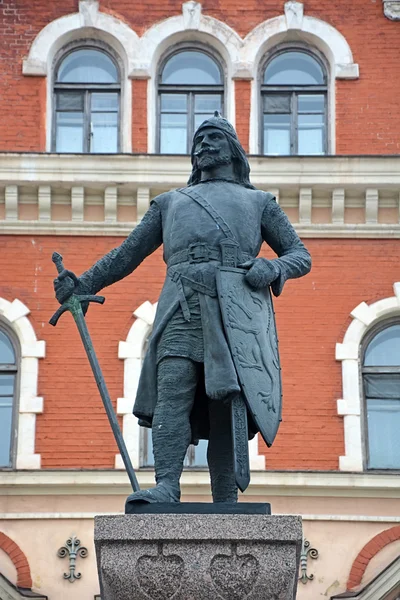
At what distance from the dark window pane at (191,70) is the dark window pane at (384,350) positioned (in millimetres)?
3706

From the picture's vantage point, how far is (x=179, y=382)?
745 centimetres

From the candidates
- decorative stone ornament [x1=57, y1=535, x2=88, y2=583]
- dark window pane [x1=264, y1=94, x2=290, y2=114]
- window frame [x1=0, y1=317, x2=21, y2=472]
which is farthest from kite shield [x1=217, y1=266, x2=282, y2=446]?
dark window pane [x1=264, y1=94, x2=290, y2=114]

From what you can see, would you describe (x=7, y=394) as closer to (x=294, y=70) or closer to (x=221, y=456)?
(x=294, y=70)

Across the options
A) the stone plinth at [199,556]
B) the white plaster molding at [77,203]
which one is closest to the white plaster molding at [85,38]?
the white plaster molding at [77,203]

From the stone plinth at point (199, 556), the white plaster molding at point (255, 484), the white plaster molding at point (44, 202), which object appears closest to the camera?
the stone plinth at point (199, 556)

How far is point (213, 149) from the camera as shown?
810 centimetres

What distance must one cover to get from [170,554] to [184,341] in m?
1.09

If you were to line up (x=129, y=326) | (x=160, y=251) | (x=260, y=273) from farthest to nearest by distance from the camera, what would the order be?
(x=160, y=251)
(x=129, y=326)
(x=260, y=273)

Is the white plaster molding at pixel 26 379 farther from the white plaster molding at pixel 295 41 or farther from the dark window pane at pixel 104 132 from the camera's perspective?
the white plaster molding at pixel 295 41

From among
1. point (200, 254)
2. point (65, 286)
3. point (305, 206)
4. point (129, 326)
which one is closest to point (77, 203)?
point (129, 326)

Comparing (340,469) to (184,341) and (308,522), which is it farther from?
(184,341)

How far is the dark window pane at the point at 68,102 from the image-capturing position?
62.7 feet

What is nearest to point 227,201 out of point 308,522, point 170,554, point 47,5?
point 170,554

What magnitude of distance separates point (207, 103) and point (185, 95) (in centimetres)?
28
